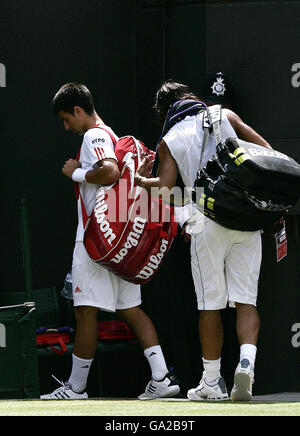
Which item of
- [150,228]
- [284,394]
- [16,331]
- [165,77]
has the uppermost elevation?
[165,77]

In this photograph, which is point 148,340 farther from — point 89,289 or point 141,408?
point 141,408

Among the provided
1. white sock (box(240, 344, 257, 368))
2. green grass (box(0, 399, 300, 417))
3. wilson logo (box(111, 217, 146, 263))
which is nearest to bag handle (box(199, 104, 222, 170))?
wilson logo (box(111, 217, 146, 263))

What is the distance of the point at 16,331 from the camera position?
7.54 meters

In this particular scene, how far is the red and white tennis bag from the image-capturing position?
7398 mm

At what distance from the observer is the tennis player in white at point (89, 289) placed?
7602 millimetres

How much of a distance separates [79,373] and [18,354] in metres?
0.42

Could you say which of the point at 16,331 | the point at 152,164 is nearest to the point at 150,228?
the point at 152,164

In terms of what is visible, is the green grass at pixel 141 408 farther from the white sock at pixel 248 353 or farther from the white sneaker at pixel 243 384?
the white sock at pixel 248 353

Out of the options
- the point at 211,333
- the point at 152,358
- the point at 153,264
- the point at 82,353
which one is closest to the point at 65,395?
the point at 82,353

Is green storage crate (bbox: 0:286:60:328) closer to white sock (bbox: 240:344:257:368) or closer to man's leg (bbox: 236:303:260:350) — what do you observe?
man's leg (bbox: 236:303:260:350)

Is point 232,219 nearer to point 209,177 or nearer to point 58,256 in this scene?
point 209,177

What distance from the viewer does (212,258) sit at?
7023mm

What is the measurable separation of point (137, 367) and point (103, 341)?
34 centimetres

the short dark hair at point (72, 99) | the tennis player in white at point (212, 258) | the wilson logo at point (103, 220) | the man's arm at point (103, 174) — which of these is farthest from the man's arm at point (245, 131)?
the short dark hair at point (72, 99)
